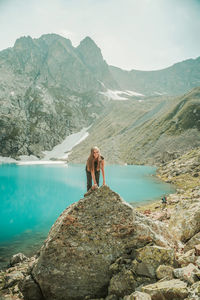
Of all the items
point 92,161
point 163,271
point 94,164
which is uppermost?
point 92,161

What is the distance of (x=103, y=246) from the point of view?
9023 millimetres

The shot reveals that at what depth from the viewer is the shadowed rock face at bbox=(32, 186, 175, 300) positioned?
8.71m

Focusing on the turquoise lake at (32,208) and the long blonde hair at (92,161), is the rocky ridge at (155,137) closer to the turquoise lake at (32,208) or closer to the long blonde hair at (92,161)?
the turquoise lake at (32,208)

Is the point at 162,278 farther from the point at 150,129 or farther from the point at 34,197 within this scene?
the point at 150,129

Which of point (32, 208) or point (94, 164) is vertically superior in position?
point (94, 164)

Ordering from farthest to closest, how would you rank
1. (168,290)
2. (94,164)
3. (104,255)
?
(94,164) → (104,255) → (168,290)

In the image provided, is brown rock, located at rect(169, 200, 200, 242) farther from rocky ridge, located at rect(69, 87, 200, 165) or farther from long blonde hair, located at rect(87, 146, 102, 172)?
rocky ridge, located at rect(69, 87, 200, 165)

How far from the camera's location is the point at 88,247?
909 centimetres

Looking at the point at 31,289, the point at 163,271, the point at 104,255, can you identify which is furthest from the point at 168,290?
the point at 31,289

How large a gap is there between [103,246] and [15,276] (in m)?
7.95

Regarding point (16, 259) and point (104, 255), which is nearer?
point (104, 255)

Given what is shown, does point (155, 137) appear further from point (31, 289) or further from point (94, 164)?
point (31, 289)

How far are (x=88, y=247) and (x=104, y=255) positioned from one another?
75 centimetres

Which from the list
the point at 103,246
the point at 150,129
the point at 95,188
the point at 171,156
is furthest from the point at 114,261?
the point at 150,129
